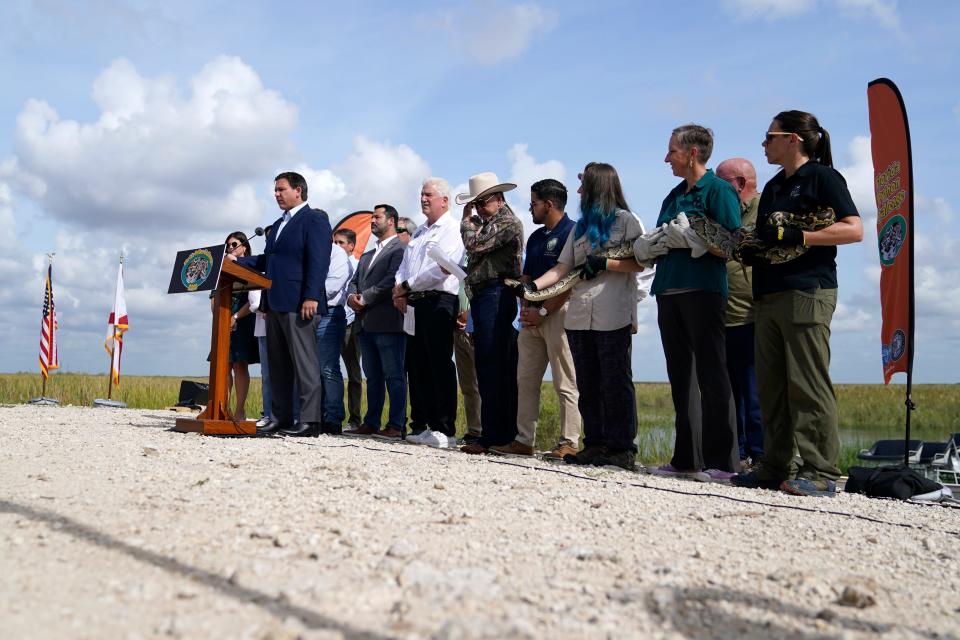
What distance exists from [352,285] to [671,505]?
4425 mm

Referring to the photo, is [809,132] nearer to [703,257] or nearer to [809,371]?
[703,257]

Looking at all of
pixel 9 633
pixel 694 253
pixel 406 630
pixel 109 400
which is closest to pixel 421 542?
pixel 406 630

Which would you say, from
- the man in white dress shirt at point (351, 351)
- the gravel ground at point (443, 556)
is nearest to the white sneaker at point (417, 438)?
the man in white dress shirt at point (351, 351)

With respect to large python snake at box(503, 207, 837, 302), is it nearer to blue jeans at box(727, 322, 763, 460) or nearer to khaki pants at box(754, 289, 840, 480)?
khaki pants at box(754, 289, 840, 480)

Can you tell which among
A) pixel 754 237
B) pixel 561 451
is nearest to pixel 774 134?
pixel 754 237

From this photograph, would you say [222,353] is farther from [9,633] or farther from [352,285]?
[9,633]

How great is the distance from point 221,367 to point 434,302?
175 cm

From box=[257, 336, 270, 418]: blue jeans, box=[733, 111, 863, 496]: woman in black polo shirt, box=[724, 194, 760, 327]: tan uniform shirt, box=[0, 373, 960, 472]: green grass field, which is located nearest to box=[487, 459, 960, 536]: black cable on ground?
box=[733, 111, 863, 496]: woman in black polo shirt

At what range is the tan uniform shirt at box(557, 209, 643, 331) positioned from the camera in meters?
4.95

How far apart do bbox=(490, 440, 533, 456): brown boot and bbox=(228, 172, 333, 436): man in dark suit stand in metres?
1.55

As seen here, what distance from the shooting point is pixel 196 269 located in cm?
586

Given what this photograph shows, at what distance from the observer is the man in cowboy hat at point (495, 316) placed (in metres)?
5.66

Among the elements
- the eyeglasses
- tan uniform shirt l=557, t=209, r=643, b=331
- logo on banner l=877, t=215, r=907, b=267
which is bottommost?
tan uniform shirt l=557, t=209, r=643, b=331

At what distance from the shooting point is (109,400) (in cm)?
1195
